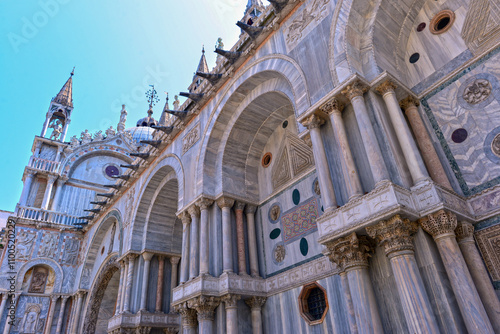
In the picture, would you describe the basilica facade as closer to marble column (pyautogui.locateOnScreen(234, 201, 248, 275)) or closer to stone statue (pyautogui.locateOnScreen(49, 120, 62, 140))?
marble column (pyautogui.locateOnScreen(234, 201, 248, 275))

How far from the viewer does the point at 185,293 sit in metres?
9.41

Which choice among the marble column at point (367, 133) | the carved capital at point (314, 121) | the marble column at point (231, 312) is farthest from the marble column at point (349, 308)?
the marble column at point (231, 312)

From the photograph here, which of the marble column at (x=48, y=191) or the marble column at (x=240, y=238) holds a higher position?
the marble column at (x=48, y=191)

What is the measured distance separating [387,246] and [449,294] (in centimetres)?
99

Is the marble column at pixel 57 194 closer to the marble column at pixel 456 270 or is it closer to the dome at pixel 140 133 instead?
Result: the dome at pixel 140 133

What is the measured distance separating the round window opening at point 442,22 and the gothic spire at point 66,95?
85.3 feet

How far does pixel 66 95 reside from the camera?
2669 centimetres

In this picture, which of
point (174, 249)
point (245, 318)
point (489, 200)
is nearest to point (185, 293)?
point (245, 318)

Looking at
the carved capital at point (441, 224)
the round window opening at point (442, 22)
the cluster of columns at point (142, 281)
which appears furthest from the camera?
the cluster of columns at point (142, 281)

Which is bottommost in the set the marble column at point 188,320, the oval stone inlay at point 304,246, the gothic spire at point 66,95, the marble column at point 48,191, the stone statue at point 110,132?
the marble column at point 188,320

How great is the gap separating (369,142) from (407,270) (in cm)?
221

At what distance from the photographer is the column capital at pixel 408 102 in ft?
22.3

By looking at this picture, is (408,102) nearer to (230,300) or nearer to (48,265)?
(230,300)

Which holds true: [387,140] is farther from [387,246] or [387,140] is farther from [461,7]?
[461,7]
